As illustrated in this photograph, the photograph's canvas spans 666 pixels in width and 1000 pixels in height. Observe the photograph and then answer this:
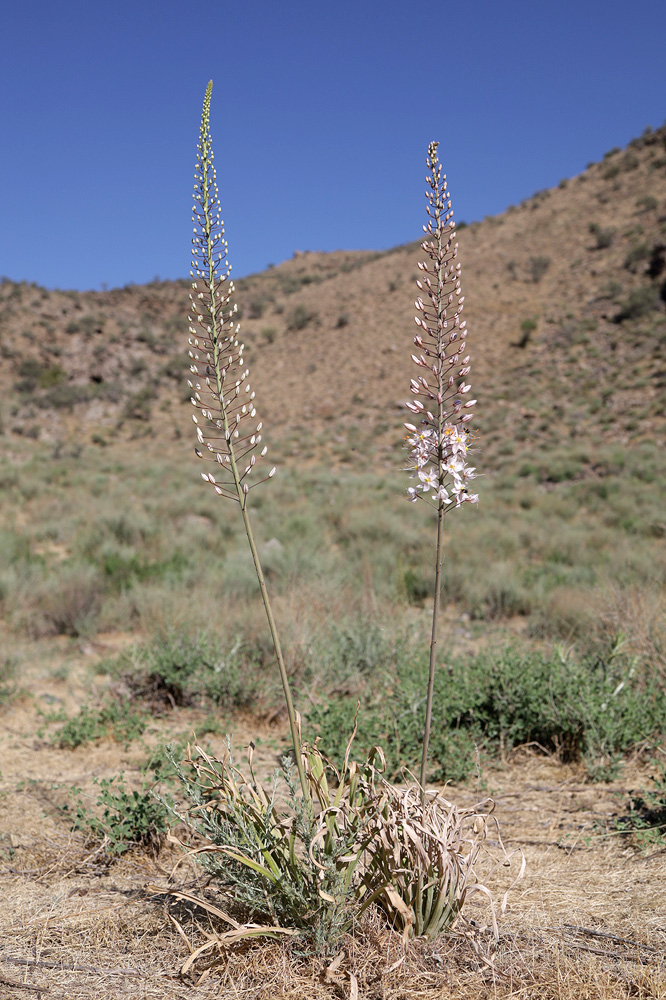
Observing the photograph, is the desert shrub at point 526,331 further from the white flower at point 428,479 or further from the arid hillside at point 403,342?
the white flower at point 428,479

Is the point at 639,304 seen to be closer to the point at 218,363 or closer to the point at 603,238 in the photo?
the point at 603,238

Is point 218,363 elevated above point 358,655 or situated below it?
above

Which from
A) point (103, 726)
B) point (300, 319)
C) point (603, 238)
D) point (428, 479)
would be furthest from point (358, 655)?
point (300, 319)

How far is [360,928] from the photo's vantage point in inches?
93.7

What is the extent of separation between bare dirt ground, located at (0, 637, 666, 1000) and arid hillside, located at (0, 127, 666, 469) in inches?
760

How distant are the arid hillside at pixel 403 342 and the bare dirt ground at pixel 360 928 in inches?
760

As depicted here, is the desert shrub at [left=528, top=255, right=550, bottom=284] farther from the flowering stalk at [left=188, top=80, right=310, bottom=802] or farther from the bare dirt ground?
the flowering stalk at [left=188, top=80, right=310, bottom=802]

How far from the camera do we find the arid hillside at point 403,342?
83.9 ft

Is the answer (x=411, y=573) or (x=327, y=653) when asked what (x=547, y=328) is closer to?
(x=411, y=573)

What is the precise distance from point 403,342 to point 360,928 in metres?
32.7

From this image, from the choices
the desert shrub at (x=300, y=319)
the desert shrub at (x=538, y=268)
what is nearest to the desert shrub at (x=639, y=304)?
the desert shrub at (x=538, y=268)

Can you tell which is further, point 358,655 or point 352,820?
point 358,655

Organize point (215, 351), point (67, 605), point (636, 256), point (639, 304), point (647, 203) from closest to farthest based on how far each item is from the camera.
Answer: point (215, 351)
point (67, 605)
point (639, 304)
point (636, 256)
point (647, 203)

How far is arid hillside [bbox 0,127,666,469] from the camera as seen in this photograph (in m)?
25.6
